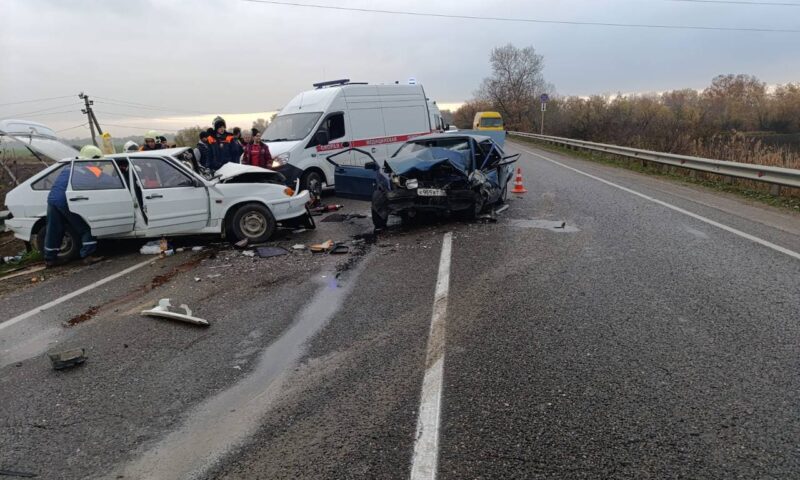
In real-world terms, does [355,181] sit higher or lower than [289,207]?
higher

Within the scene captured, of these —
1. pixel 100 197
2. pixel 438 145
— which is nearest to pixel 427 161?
pixel 438 145

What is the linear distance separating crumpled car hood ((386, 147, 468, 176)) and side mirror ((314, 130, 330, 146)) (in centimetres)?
362

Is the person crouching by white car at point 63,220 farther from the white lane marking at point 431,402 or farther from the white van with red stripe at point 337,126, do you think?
the white lane marking at point 431,402

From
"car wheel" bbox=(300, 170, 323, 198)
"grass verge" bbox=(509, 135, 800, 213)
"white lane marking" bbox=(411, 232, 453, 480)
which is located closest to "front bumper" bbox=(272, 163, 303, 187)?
"car wheel" bbox=(300, 170, 323, 198)

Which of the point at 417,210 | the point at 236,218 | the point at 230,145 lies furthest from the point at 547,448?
the point at 230,145

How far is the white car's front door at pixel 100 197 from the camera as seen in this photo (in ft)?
23.7

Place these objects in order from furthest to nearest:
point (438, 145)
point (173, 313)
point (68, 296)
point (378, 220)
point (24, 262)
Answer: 1. point (438, 145)
2. point (378, 220)
3. point (24, 262)
4. point (68, 296)
5. point (173, 313)

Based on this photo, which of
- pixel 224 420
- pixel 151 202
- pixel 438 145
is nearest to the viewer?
pixel 224 420

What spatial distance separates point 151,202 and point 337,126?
19.4 ft

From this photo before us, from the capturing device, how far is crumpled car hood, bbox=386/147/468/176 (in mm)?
8281

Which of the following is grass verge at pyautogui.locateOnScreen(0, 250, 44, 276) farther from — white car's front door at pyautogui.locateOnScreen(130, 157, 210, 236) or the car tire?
the car tire

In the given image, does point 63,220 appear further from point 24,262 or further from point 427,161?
point 427,161

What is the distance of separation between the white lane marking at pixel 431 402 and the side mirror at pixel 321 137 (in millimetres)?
7849

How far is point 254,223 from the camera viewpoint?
26.5 feet
